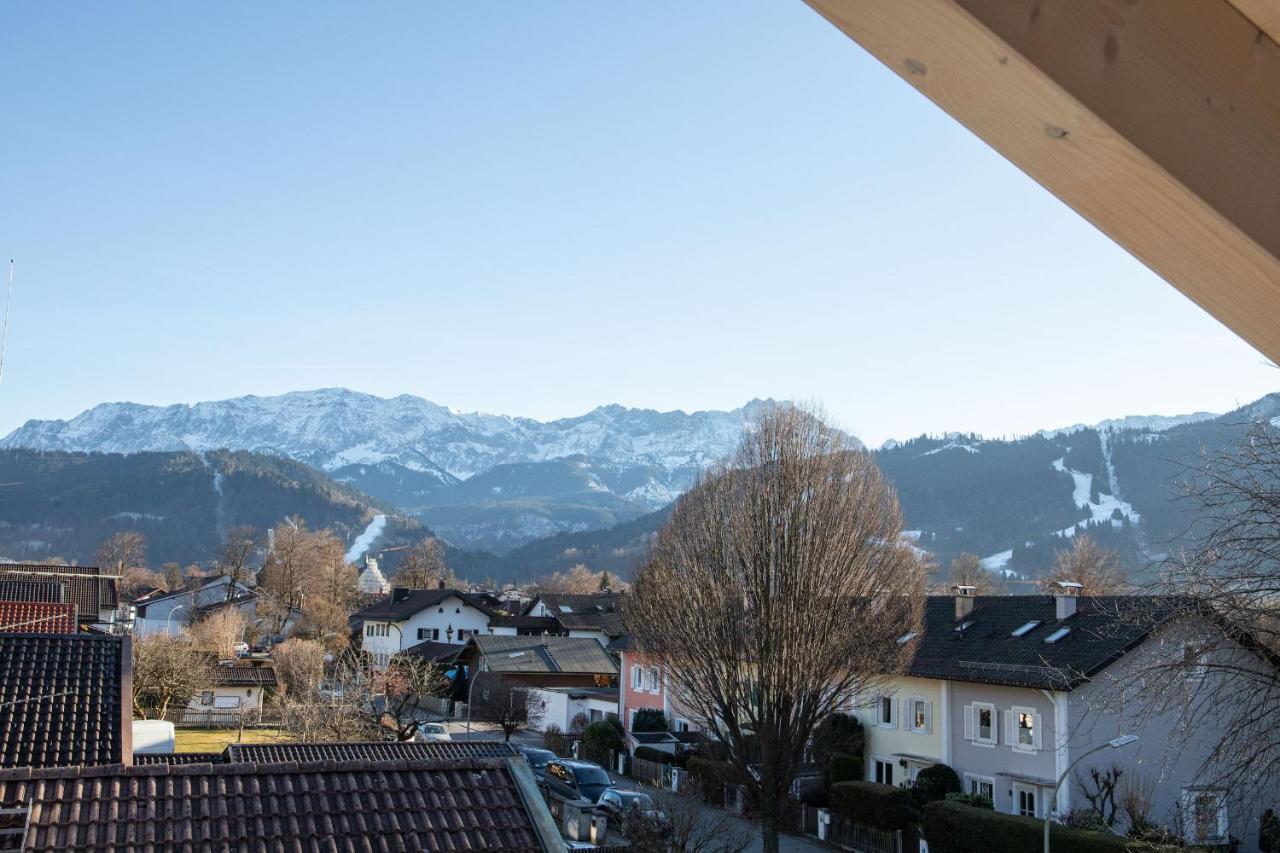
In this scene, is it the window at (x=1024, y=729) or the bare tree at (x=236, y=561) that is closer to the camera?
the window at (x=1024, y=729)

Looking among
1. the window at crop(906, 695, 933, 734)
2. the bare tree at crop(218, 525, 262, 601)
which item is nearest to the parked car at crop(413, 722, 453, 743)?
the window at crop(906, 695, 933, 734)

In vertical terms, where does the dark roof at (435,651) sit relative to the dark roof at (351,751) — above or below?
below

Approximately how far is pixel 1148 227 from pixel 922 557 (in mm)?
31247

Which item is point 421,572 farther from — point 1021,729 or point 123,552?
point 1021,729

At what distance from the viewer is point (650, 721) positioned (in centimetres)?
4516

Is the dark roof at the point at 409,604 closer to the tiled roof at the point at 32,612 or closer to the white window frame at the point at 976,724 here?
the tiled roof at the point at 32,612

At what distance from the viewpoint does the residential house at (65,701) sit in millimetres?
15031

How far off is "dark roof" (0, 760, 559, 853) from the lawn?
29555 millimetres

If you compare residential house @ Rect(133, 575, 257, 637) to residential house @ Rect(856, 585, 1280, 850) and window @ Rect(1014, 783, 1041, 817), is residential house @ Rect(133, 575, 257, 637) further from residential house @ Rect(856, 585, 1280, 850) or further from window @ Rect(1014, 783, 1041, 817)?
window @ Rect(1014, 783, 1041, 817)

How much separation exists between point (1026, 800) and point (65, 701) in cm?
2391

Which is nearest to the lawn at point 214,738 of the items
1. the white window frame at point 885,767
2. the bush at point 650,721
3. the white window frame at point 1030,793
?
the bush at point 650,721

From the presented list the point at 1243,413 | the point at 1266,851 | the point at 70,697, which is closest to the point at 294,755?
the point at 70,697

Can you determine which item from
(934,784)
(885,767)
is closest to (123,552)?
(885,767)

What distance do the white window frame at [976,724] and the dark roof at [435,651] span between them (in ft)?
131
